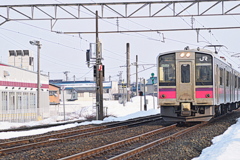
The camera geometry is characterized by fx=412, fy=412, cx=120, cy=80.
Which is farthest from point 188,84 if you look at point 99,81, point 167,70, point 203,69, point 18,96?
point 18,96

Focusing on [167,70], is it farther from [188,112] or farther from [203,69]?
[188,112]

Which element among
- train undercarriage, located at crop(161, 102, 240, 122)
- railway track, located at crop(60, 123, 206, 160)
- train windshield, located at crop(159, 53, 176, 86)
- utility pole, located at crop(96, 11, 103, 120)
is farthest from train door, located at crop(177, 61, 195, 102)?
utility pole, located at crop(96, 11, 103, 120)

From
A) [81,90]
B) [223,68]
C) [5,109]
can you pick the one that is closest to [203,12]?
[223,68]

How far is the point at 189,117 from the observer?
1755cm

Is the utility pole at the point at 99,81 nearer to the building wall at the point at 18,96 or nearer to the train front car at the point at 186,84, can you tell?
the train front car at the point at 186,84

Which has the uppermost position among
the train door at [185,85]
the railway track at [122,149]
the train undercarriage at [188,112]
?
the train door at [185,85]

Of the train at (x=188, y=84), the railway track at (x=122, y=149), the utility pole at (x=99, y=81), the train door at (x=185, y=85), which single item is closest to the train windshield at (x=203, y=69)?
the train at (x=188, y=84)

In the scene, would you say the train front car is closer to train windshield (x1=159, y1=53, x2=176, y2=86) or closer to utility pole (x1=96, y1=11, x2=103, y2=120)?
train windshield (x1=159, y1=53, x2=176, y2=86)

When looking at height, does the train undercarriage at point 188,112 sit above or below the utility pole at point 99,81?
below

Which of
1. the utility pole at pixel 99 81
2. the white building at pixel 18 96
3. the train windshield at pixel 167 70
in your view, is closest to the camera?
the train windshield at pixel 167 70

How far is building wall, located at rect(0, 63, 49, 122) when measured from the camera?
1137 inches

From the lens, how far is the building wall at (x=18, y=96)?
28875mm

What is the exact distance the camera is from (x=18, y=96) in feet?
106

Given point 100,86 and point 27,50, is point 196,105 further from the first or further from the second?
point 27,50
